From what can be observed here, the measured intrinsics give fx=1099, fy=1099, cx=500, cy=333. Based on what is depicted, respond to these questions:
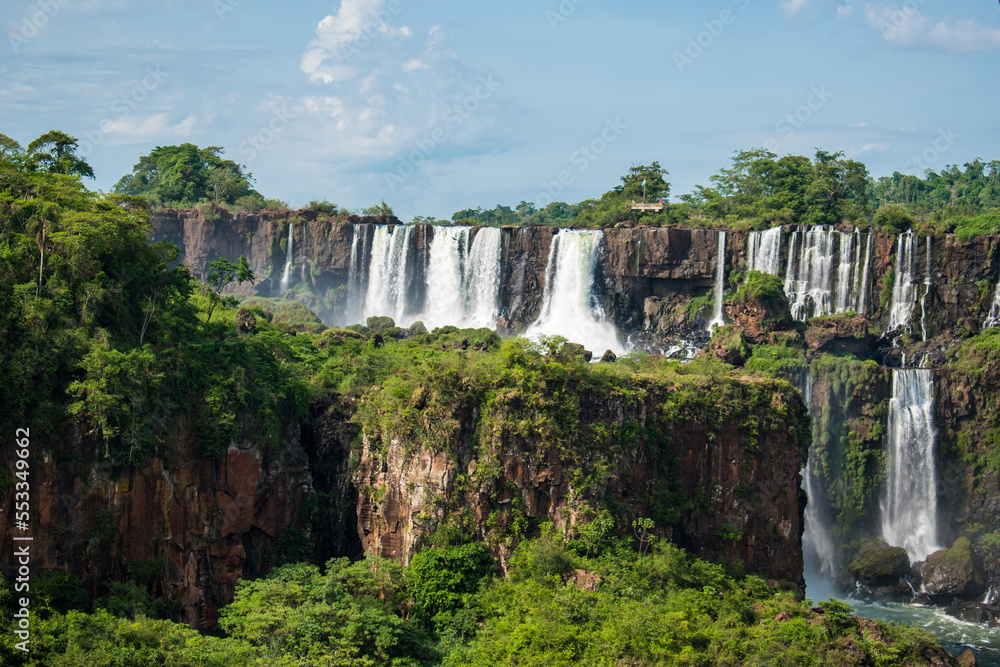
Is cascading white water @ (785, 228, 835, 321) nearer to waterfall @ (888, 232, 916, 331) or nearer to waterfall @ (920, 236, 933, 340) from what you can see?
waterfall @ (888, 232, 916, 331)

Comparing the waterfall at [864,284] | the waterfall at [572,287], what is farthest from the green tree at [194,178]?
the waterfall at [864,284]

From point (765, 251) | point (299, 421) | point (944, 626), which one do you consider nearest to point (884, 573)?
point (944, 626)

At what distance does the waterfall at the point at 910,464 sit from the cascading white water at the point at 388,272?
21969mm

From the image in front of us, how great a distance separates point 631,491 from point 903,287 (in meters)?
21.1

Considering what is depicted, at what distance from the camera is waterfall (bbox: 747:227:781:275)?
149ft

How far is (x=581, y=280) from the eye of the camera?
158 feet

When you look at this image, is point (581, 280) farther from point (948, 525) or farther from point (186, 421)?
point (186, 421)

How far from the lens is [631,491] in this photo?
89.8 feet

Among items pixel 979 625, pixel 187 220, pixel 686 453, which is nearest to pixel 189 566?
pixel 686 453

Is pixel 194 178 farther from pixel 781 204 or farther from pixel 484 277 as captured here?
pixel 781 204

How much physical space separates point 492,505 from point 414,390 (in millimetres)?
3452

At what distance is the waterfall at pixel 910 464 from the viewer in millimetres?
39406

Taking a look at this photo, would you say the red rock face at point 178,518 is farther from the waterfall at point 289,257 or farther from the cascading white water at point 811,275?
the waterfall at point 289,257

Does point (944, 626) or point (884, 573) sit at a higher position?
point (884, 573)
